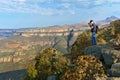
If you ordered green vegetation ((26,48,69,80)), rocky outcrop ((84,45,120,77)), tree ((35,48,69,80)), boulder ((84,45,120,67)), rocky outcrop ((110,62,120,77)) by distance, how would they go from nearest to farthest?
rocky outcrop ((110,62,120,77)), rocky outcrop ((84,45,120,77)), boulder ((84,45,120,67)), tree ((35,48,69,80)), green vegetation ((26,48,69,80))

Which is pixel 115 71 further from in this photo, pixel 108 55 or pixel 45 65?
pixel 45 65

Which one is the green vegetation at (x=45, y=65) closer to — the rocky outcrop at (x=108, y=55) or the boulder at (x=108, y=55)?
the boulder at (x=108, y=55)

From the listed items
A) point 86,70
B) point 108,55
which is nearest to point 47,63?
point 86,70

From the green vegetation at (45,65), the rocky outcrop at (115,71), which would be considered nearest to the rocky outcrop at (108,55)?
the rocky outcrop at (115,71)

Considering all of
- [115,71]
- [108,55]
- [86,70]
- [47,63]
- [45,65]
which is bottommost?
[45,65]

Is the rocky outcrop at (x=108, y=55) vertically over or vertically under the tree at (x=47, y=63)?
over

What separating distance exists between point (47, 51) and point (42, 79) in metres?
10.6

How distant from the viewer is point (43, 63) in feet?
203

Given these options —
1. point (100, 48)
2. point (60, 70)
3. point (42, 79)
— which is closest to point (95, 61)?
point (100, 48)

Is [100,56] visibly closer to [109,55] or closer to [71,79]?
[109,55]

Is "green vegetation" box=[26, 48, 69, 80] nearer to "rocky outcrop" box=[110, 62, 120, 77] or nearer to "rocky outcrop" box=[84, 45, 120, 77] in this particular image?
"rocky outcrop" box=[84, 45, 120, 77]

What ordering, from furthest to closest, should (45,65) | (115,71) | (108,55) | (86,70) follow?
(45,65)
(108,55)
(86,70)
(115,71)

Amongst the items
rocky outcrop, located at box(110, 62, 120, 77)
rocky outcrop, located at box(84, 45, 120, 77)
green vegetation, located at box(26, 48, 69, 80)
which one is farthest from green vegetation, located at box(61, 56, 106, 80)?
green vegetation, located at box(26, 48, 69, 80)

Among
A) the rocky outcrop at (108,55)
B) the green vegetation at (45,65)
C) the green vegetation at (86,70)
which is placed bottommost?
the green vegetation at (45,65)
